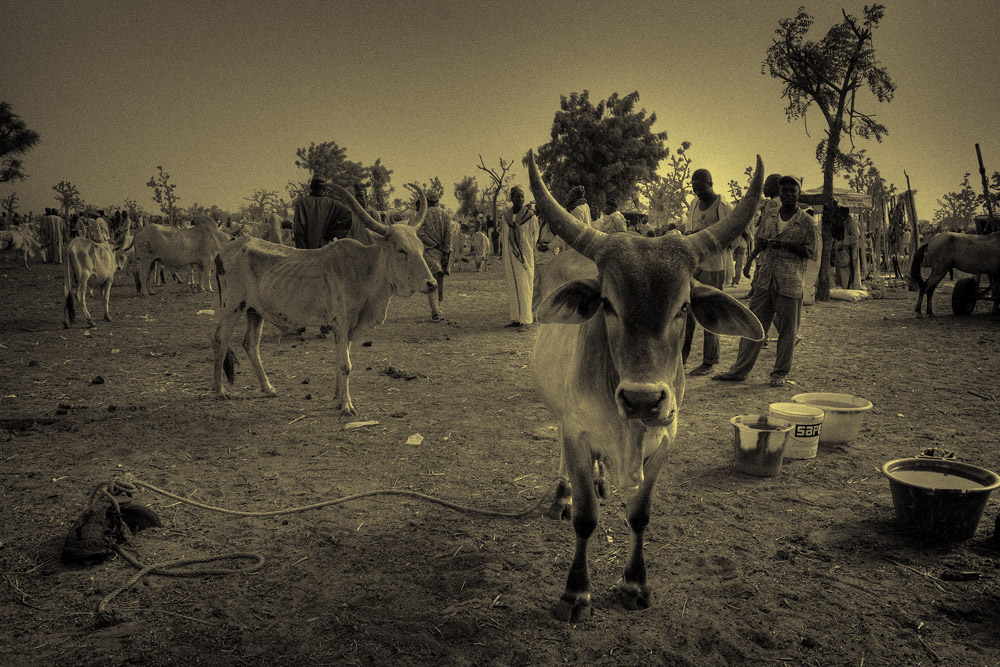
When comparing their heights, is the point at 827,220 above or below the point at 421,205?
above

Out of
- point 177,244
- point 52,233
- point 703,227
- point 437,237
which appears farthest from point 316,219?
point 52,233

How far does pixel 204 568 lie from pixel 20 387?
5.57 metres

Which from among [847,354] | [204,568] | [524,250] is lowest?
[204,568]

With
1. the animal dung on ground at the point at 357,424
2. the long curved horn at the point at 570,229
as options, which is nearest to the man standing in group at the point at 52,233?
the animal dung on ground at the point at 357,424

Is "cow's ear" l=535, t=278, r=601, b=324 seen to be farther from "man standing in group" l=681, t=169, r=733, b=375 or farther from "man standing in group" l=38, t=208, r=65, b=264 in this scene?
"man standing in group" l=38, t=208, r=65, b=264

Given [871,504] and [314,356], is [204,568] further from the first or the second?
[314,356]

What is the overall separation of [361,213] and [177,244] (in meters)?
11.2

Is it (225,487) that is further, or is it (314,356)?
(314,356)

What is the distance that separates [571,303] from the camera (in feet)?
8.42

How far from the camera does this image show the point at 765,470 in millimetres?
4578

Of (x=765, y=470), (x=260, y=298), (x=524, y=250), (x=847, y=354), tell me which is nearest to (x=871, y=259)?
(x=847, y=354)

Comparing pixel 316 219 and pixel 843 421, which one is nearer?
pixel 843 421

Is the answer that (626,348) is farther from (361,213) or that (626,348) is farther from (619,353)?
(361,213)

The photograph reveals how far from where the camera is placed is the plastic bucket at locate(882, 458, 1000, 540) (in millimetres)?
3389
